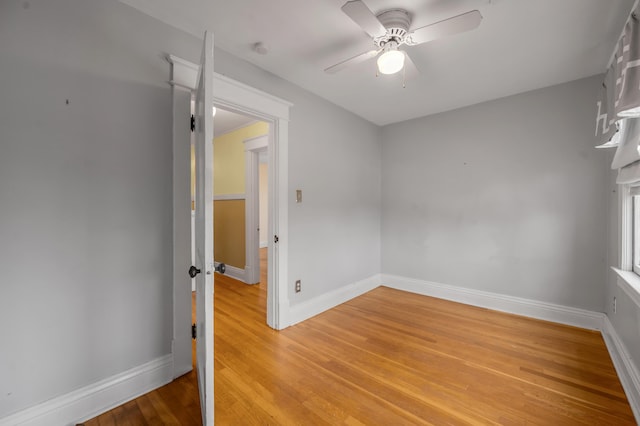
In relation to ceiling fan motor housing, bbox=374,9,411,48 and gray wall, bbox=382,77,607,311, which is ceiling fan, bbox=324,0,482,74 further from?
gray wall, bbox=382,77,607,311

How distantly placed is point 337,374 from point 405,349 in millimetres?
695

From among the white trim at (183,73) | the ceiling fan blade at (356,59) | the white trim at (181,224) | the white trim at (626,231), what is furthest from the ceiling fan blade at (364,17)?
the white trim at (626,231)

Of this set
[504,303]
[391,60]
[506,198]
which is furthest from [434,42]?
[504,303]

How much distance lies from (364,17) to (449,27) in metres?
0.49

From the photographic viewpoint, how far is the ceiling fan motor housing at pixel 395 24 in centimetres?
163

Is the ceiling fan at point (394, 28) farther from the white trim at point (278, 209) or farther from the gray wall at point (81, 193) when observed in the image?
the gray wall at point (81, 193)

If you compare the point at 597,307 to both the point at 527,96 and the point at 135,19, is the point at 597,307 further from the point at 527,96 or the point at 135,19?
the point at 135,19

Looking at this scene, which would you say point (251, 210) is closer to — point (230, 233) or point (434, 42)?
point (230, 233)

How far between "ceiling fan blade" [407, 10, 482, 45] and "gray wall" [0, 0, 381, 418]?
1483mm

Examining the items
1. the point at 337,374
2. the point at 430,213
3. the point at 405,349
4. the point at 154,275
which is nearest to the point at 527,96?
the point at 430,213

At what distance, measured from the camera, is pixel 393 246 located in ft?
12.9

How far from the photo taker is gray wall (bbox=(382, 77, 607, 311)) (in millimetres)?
2596

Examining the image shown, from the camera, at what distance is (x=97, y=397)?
1.53 m

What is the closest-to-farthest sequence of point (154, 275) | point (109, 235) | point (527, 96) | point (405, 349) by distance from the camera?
point (109, 235) < point (154, 275) < point (405, 349) < point (527, 96)
